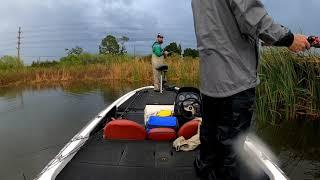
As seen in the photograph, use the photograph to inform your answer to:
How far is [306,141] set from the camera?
7402 mm

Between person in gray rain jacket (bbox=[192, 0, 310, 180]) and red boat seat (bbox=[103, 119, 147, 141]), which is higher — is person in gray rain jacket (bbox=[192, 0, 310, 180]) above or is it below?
above

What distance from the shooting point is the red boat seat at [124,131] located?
161 inches

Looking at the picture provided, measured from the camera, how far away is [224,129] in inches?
107

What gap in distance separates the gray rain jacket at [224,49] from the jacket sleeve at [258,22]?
3cm

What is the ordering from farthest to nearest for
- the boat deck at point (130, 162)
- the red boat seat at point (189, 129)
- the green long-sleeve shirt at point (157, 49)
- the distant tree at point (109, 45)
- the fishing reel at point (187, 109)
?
the distant tree at point (109, 45)
the green long-sleeve shirt at point (157, 49)
the fishing reel at point (187, 109)
the red boat seat at point (189, 129)
the boat deck at point (130, 162)

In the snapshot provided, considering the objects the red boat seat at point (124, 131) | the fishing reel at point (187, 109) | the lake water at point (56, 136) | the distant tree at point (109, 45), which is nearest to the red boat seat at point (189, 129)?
the red boat seat at point (124, 131)

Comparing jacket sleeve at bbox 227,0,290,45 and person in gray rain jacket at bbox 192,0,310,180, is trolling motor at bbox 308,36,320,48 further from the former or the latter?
jacket sleeve at bbox 227,0,290,45

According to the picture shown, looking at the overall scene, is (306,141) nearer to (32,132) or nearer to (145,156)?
(145,156)

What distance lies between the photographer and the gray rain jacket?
8.73 feet

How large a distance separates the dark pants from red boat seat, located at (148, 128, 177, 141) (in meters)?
1.12

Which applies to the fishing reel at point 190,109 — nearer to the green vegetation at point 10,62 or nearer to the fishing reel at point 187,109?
the fishing reel at point 187,109

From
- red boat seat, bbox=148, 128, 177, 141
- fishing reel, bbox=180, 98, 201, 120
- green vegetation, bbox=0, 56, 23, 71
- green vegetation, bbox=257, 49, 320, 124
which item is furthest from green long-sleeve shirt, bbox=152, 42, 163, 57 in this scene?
green vegetation, bbox=0, 56, 23, 71

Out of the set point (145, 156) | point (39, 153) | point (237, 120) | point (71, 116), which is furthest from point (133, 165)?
point (71, 116)

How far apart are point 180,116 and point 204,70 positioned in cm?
206
